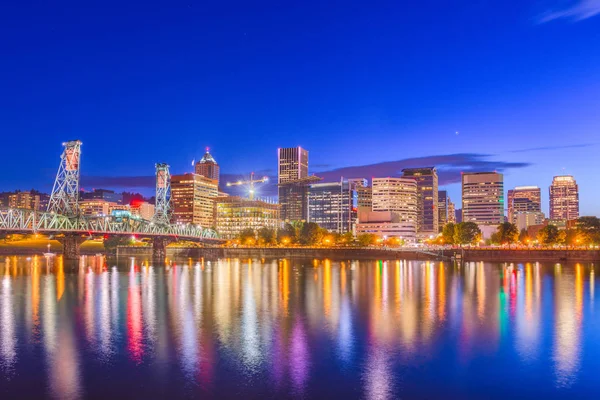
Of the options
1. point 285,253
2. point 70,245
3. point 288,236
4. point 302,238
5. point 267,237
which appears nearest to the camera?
point 70,245

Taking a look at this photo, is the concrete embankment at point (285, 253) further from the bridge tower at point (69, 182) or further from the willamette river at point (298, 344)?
the willamette river at point (298, 344)

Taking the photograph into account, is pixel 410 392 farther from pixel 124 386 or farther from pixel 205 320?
pixel 205 320

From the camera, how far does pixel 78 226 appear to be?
116 m

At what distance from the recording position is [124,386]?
20328 millimetres

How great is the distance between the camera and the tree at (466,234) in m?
148

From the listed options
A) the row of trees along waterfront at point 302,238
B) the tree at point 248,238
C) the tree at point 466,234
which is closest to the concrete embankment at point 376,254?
the tree at point 466,234

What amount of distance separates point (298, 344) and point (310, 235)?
136m

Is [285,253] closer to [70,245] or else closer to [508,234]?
[70,245]

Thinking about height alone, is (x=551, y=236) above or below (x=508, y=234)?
below

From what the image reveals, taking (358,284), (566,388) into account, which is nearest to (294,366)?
(566,388)

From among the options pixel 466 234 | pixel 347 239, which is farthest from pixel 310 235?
pixel 466 234

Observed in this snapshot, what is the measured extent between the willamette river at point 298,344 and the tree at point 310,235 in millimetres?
111168

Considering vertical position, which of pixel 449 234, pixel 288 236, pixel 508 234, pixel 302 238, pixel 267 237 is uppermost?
pixel 508 234

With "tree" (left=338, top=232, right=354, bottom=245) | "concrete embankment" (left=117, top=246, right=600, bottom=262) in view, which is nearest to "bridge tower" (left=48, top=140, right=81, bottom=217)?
"concrete embankment" (left=117, top=246, right=600, bottom=262)
